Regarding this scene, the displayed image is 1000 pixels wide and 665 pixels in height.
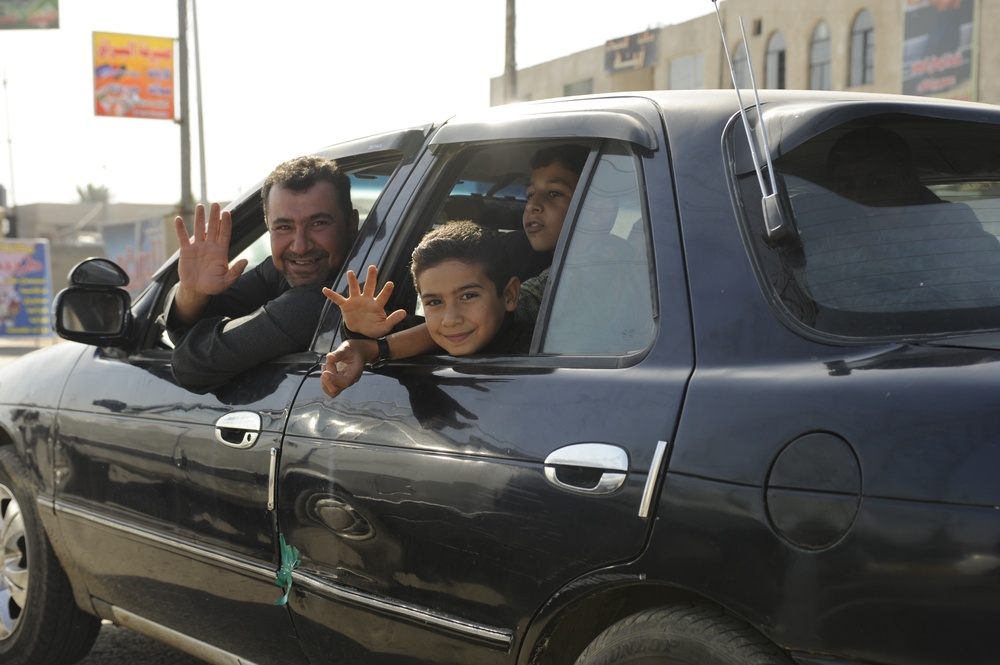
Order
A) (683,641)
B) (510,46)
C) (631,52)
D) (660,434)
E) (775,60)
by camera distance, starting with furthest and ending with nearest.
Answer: (631,52) < (775,60) < (510,46) < (660,434) < (683,641)

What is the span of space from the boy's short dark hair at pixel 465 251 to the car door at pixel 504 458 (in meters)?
0.24

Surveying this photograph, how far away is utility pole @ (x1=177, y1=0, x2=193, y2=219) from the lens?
727 inches

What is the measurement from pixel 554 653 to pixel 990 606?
0.90 m

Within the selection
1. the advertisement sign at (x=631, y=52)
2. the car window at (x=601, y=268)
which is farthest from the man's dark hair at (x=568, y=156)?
the advertisement sign at (x=631, y=52)

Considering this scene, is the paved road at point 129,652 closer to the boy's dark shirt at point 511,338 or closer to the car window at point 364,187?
the car window at point 364,187

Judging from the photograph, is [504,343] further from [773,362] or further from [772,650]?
[772,650]

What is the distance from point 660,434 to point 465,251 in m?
0.87

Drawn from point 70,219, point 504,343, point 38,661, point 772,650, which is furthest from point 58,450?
point 70,219

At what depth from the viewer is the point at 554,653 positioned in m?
2.26

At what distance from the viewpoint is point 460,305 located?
2.68 m

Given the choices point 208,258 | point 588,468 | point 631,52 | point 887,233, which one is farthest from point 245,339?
point 631,52

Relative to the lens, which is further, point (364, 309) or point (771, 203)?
point (364, 309)

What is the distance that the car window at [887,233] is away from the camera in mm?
2016

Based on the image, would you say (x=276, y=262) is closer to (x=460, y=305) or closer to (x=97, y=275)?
(x=97, y=275)
